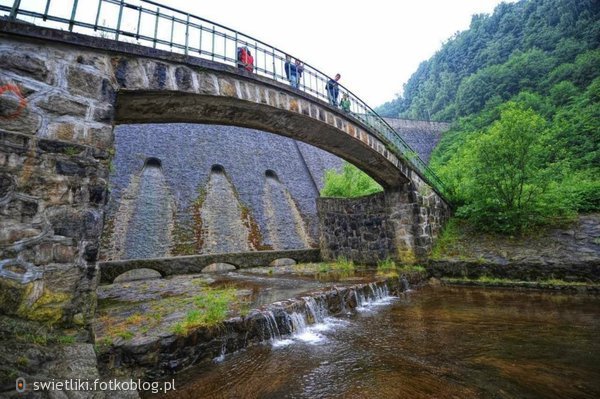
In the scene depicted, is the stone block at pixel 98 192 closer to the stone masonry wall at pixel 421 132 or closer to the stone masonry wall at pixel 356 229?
the stone masonry wall at pixel 356 229

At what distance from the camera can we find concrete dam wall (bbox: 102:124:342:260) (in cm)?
1216

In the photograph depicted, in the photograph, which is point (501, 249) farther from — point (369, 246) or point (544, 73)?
point (544, 73)

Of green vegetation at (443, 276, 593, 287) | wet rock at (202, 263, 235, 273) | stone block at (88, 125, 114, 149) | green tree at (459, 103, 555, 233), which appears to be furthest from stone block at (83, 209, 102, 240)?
green tree at (459, 103, 555, 233)

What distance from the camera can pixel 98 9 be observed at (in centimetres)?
397

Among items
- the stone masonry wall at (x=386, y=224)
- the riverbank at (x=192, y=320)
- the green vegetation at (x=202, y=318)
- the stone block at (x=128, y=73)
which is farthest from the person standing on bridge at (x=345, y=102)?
the green vegetation at (x=202, y=318)

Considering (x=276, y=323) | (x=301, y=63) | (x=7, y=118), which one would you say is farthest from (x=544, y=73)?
(x=7, y=118)

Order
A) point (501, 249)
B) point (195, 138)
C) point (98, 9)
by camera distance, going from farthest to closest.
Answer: point (195, 138), point (501, 249), point (98, 9)

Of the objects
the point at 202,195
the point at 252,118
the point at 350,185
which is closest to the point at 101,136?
the point at 252,118

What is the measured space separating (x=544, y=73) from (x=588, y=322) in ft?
106

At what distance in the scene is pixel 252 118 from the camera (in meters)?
6.19

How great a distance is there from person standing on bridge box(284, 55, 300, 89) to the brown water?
5.46 metres

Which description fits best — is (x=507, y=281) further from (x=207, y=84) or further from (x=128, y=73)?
(x=128, y=73)

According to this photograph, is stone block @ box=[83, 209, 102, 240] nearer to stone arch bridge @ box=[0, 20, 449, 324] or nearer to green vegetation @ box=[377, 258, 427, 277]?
stone arch bridge @ box=[0, 20, 449, 324]

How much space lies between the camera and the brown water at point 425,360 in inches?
101
